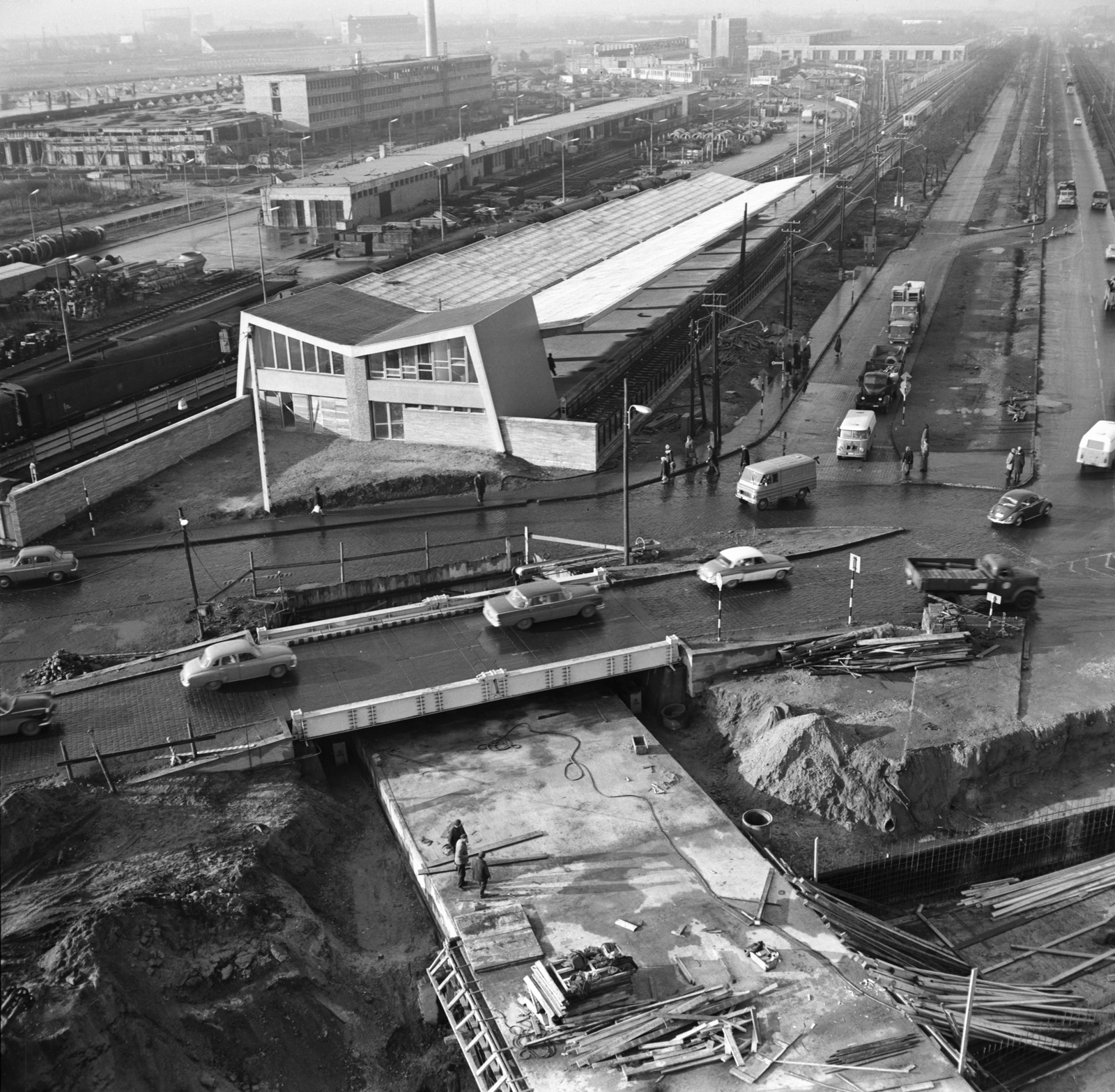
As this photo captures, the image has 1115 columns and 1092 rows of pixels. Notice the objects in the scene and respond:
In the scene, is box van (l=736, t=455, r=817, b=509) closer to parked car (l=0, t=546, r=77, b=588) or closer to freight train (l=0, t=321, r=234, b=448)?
parked car (l=0, t=546, r=77, b=588)

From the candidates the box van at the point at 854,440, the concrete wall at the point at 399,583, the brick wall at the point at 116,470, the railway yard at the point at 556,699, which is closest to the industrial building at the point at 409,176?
the railway yard at the point at 556,699

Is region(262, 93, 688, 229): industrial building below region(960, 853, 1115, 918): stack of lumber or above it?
above

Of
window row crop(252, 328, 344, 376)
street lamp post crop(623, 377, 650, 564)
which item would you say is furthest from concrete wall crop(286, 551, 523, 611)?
window row crop(252, 328, 344, 376)

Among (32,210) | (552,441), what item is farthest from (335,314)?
(32,210)

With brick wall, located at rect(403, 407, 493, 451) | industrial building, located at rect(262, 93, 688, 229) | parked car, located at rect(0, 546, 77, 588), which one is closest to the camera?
parked car, located at rect(0, 546, 77, 588)

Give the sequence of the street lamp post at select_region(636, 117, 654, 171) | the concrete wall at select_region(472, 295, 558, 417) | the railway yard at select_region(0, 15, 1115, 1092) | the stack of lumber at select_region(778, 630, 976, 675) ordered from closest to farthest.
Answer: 1. the railway yard at select_region(0, 15, 1115, 1092)
2. the stack of lumber at select_region(778, 630, 976, 675)
3. the concrete wall at select_region(472, 295, 558, 417)
4. the street lamp post at select_region(636, 117, 654, 171)

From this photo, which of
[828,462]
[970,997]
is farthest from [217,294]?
[970,997]

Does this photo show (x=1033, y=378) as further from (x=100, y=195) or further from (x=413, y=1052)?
(x=100, y=195)
